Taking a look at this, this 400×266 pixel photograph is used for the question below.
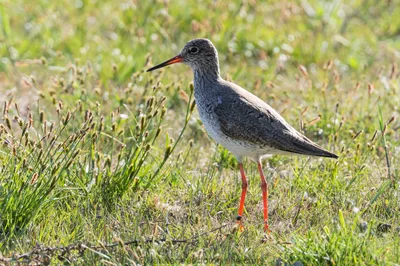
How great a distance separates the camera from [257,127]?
205 inches

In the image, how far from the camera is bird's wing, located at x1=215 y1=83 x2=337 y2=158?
203 inches

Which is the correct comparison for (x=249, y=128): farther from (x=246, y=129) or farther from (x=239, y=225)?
(x=239, y=225)

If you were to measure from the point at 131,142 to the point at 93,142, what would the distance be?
36.6 inches

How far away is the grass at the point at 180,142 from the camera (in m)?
4.57

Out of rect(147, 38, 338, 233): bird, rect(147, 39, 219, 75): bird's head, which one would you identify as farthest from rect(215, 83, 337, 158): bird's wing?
rect(147, 39, 219, 75): bird's head

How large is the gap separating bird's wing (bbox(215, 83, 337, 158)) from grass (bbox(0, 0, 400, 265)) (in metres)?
0.33

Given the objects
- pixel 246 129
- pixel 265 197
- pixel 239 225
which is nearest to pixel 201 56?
pixel 246 129

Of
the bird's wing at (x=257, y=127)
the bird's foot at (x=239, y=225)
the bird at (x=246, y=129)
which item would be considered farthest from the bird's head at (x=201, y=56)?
the bird's foot at (x=239, y=225)

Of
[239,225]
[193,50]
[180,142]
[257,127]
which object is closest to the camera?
[239,225]

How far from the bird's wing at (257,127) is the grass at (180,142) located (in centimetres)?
33

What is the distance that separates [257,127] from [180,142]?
1481 millimetres

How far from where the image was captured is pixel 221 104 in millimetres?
5402

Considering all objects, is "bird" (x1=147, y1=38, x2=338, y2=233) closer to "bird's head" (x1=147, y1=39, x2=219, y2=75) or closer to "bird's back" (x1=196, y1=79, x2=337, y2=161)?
"bird's back" (x1=196, y1=79, x2=337, y2=161)

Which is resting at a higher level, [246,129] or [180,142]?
[246,129]
